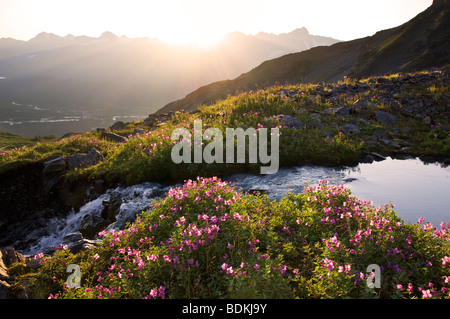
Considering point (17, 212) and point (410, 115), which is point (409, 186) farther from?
point (17, 212)

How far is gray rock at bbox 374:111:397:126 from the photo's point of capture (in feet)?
→ 47.5

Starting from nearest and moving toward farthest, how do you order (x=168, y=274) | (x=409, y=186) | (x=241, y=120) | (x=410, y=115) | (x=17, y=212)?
(x=168, y=274) → (x=409, y=186) → (x=17, y=212) → (x=241, y=120) → (x=410, y=115)

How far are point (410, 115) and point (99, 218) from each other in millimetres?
16883

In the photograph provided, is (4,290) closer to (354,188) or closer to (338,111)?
(354,188)

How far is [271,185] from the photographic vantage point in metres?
9.26

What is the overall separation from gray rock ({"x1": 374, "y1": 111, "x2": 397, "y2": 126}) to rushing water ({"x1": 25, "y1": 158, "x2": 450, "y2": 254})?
147 inches

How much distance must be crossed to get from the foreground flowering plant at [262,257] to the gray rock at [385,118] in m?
10.7

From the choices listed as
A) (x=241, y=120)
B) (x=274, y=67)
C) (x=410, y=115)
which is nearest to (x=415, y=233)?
(x=241, y=120)

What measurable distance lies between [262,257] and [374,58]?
2717 inches

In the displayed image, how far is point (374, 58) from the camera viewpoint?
59.5 meters

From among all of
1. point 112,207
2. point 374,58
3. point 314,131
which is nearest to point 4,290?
point 112,207

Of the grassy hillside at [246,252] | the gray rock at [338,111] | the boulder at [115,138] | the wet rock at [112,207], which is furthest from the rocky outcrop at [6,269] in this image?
the gray rock at [338,111]

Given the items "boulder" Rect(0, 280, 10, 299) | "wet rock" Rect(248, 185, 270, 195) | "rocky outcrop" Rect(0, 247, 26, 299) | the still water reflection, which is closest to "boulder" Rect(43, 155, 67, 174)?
"rocky outcrop" Rect(0, 247, 26, 299)
